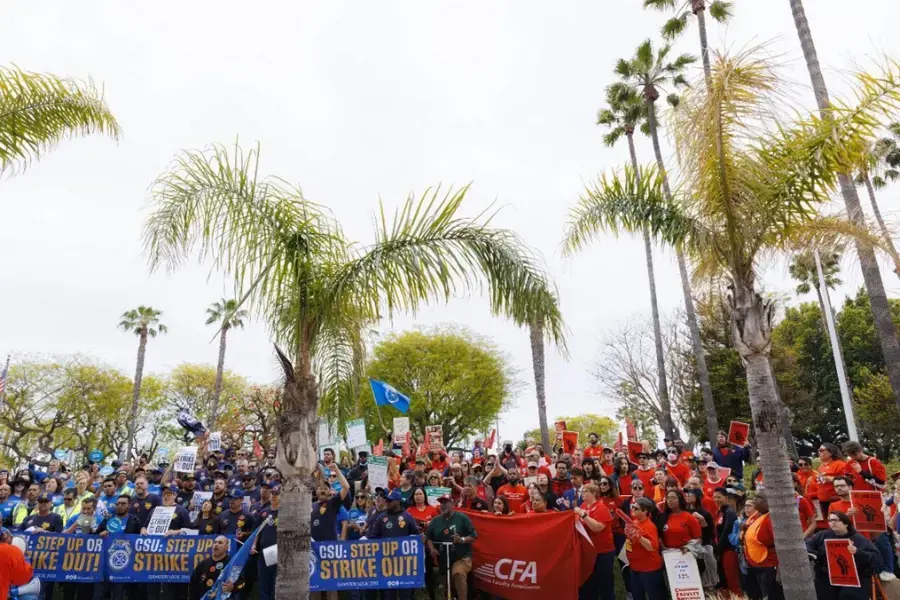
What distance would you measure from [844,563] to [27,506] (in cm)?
1422

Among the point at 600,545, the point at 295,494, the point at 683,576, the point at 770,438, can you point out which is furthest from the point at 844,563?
the point at 295,494

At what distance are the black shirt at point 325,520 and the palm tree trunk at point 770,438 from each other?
22.7 ft

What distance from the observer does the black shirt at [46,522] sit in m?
11.7

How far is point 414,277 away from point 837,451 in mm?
8435

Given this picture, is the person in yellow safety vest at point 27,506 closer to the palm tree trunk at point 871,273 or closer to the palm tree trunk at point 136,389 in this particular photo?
the palm tree trunk at point 871,273

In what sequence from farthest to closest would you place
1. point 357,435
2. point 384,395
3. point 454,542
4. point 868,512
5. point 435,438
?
point 435,438 < point 384,395 < point 357,435 < point 454,542 < point 868,512

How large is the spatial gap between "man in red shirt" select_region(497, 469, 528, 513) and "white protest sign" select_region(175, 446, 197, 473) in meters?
8.19

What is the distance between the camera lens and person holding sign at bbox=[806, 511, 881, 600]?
8.39 meters

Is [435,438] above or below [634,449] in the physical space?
above

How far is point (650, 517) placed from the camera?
10.2 metres

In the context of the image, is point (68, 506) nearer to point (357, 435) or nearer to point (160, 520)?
point (160, 520)

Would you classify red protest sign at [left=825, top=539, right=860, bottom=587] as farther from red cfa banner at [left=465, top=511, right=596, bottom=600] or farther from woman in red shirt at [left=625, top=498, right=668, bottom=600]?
red cfa banner at [left=465, top=511, right=596, bottom=600]

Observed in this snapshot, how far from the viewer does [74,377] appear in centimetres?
5122

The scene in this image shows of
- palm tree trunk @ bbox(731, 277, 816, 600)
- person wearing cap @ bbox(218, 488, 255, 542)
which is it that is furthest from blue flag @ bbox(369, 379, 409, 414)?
palm tree trunk @ bbox(731, 277, 816, 600)
